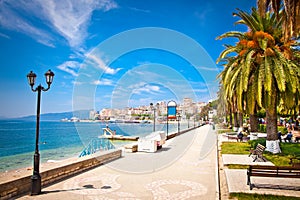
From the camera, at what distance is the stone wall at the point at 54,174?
19.0 ft

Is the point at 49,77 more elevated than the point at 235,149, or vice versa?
the point at 49,77

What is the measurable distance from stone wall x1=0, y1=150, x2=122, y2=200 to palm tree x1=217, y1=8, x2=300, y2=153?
7.41 metres

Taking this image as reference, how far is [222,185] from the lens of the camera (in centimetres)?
734

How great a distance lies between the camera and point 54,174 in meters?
7.57

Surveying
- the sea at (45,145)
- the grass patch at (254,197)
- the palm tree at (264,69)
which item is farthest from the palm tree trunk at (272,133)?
the sea at (45,145)

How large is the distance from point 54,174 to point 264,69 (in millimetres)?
10338

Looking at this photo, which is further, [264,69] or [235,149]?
[235,149]

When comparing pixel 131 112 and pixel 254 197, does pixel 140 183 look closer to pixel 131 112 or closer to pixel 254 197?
pixel 254 197

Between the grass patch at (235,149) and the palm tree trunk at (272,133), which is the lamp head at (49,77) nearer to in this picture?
the grass patch at (235,149)

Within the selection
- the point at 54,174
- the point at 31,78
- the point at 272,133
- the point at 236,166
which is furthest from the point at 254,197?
the point at 272,133

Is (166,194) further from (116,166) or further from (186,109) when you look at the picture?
(186,109)

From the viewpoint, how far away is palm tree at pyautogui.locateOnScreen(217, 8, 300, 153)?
37.4 ft

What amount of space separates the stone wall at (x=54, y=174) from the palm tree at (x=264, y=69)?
7412mm

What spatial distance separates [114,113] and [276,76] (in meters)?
26.8
